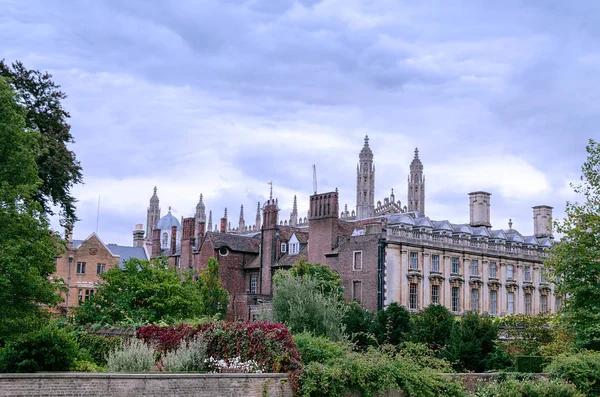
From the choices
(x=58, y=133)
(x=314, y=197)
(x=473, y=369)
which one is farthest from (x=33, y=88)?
(x=314, y=197)

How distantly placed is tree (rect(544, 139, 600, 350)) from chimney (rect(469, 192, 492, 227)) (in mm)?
35697

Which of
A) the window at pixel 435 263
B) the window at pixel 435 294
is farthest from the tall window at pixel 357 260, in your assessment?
the window at pixel 435 294

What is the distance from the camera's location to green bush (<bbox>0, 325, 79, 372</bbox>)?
2455 cm

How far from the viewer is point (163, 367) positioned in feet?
87.3

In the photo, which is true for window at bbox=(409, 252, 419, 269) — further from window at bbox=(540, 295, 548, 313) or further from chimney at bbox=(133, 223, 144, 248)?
chimney at bbox=(133, 223, 144, 248)

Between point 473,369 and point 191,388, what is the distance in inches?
855

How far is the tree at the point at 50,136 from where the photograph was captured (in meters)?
37.3

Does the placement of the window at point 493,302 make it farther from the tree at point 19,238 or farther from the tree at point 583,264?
the tree at point 19,238

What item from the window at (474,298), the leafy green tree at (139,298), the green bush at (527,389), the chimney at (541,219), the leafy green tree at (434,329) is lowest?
the green bush at (527,389)

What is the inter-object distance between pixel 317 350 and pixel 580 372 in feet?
35.1

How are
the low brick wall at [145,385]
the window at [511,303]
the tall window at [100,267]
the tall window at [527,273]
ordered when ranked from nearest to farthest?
the low brick wall at [145,385] < the window at [511,303] < the tall window at [527,273] < the tall window at [100,267]

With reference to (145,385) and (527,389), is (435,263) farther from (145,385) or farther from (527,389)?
(145,385)

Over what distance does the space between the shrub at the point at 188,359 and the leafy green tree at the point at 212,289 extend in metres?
36.6

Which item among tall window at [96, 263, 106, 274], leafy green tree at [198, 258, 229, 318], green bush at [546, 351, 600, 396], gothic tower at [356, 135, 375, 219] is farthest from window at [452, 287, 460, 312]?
gothic tower at [356, 135, 375, 219]
